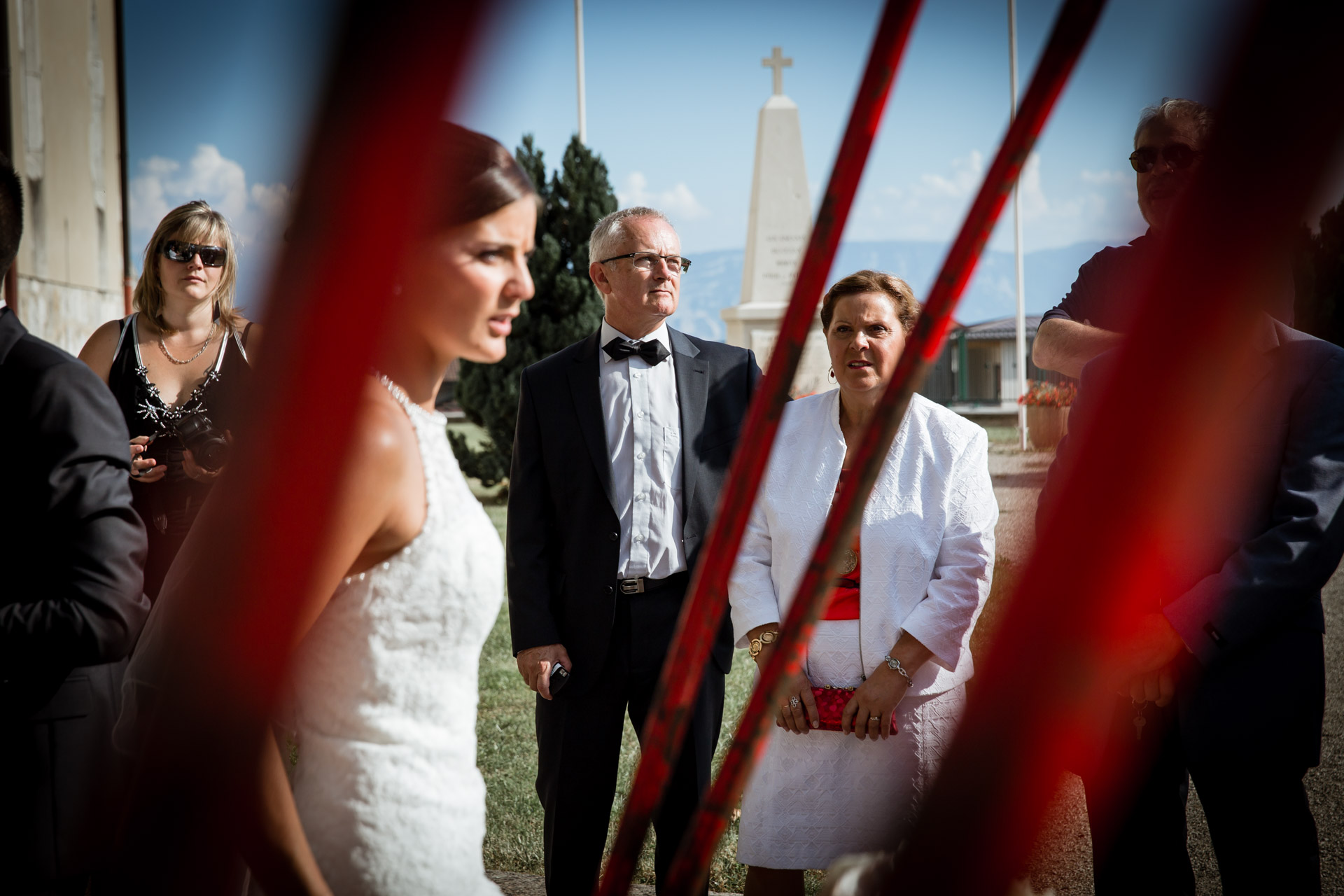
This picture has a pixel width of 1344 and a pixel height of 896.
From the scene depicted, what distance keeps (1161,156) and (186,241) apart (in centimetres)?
307

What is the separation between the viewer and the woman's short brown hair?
2.80 m

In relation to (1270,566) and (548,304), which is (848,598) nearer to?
(1270,566)

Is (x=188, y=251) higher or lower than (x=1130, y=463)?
higher

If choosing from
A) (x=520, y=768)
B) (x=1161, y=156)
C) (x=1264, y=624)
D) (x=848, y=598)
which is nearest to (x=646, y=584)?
(x=848, y=598)

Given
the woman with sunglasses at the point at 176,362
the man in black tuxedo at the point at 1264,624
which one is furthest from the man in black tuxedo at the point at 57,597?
the man in black tuxedo at the point at 1264,624

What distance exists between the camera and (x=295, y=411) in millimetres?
588

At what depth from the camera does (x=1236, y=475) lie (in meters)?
1.99

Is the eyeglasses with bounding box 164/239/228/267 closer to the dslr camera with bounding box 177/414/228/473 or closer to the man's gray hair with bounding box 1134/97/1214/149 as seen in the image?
the dslr camera with bounding box 177/414/228/473

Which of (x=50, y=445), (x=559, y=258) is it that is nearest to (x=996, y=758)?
(x=50, y=445)

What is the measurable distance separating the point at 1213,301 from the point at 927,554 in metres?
2.28

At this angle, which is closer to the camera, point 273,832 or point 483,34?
point 483,34

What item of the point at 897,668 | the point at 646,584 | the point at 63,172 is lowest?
the point at 897,668

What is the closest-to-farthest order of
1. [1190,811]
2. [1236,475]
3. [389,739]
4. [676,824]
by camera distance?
[389,739] < [1236,475] < [676,824] < [1190,811]

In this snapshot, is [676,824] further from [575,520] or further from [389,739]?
[389,739]
